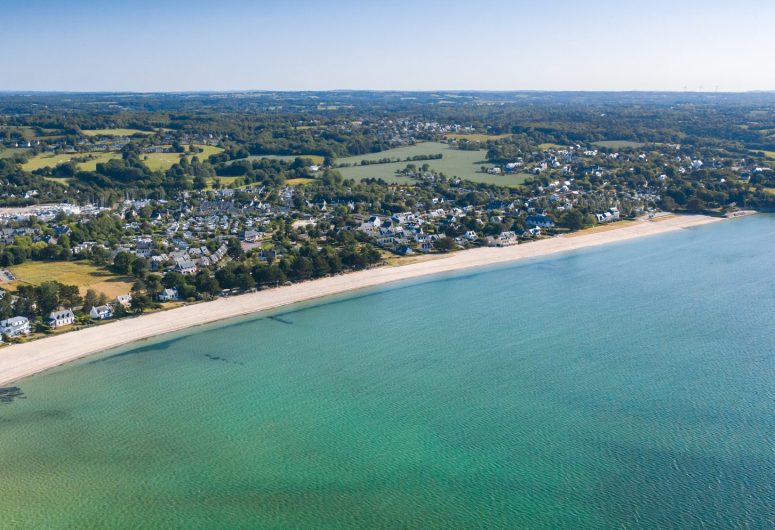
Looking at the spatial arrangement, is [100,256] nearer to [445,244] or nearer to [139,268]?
[139,268]

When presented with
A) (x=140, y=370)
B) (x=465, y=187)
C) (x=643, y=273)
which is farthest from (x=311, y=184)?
(x=140, y=370)

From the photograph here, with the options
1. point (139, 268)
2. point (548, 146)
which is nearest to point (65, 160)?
point (139, 268)

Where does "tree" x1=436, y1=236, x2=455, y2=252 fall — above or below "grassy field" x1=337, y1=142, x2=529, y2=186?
below

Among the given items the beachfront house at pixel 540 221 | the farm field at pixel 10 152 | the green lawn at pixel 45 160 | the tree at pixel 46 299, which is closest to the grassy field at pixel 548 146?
the beachfront house at pixel 540 221

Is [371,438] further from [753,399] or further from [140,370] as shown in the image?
[753,399]

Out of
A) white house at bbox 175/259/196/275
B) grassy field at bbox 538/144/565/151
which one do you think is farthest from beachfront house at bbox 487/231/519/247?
grassy field at bbox 538/144/565/151

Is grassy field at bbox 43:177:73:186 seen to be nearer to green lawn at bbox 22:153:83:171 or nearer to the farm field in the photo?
green lawn at bbox 22:153:83:171
